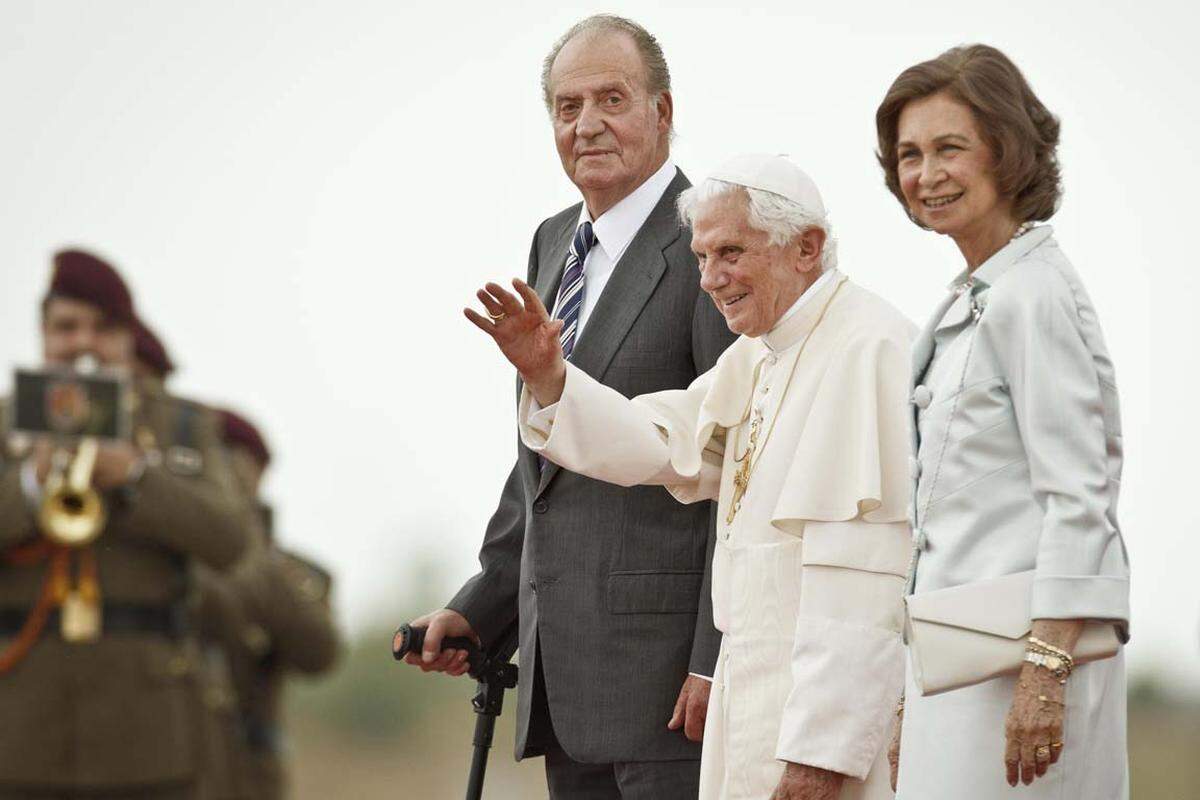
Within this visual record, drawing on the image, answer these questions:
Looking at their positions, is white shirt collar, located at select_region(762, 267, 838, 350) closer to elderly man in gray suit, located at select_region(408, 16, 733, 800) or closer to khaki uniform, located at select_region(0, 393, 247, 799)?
elderly man in gray suit, located at select_region(408, 16, 733, 800)

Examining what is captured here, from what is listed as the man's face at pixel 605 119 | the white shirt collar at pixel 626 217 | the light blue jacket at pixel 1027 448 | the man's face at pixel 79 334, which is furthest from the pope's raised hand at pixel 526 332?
the man's face at pixel 79 334

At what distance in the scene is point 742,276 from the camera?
3.10 metres

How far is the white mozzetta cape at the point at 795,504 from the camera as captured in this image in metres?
2.86

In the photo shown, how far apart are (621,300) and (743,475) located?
550 millimetres

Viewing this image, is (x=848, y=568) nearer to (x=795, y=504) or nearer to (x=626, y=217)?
(x=795, y=504)

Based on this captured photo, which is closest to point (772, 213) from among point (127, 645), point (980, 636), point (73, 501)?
point (980, 636)

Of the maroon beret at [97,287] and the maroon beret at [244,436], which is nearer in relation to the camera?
the maroon beret at [97,287]

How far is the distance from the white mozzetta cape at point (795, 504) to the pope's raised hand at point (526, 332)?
0.04m

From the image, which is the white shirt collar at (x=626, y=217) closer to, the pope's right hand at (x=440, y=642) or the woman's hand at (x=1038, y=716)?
the pope's right hand at (x=440, y=642)

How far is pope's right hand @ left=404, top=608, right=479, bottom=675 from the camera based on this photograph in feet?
12.4

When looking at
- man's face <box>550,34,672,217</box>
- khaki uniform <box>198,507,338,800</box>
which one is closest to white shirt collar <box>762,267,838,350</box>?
man's face <box>550,34,672,217</box>

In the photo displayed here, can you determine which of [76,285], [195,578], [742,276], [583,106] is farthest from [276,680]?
[742,276]

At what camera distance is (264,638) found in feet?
20.8

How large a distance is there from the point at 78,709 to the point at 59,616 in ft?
1.08
